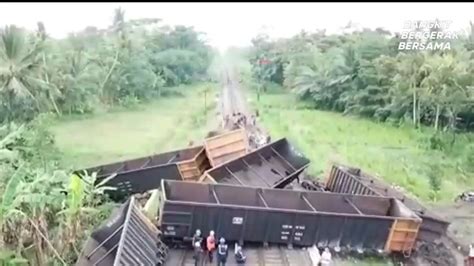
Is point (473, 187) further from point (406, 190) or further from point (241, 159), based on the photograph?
point (241, 159)

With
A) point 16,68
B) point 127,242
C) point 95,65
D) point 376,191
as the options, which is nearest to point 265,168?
point 376,191

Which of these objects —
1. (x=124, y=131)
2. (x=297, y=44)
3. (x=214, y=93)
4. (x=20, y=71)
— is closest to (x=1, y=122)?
(x=20, y=71)

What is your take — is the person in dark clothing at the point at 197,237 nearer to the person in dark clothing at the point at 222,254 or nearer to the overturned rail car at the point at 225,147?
the person in dark clothing at the point at 222,254

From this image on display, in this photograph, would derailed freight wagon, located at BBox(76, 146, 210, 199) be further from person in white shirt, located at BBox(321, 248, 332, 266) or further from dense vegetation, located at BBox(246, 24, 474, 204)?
dense vegetation, located at BBox(246, 24, 474, 204)

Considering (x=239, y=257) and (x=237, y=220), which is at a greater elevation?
(x=237, y=220)

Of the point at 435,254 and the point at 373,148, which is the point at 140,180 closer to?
the point at 435,254

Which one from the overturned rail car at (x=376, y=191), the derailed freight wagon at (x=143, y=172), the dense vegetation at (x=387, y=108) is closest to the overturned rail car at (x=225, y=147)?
the derailed freight wagon at (x=143, y=172)
